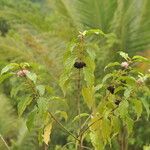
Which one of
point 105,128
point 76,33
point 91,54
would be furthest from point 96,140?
point 76,33

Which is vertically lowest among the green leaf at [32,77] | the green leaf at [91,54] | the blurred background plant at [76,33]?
the blurred background plant at [76,33]

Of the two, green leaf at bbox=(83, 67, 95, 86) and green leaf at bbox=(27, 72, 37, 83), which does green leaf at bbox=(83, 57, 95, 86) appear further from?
green leaf at bbox=(27, 72, 37, 83)

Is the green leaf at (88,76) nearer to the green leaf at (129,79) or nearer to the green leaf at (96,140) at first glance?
the green leaf at (129,79)

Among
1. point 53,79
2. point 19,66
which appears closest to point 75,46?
point 19,66

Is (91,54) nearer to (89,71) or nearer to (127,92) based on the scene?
(89,71)

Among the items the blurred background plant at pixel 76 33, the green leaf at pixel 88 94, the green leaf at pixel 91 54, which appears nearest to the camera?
the green leaf at pixel 91 54

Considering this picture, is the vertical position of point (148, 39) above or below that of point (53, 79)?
above

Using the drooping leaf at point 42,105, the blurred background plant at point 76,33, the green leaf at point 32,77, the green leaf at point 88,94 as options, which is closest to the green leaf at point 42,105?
the drooping leaf at point 42,105

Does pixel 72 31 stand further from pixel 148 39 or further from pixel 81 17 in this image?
pixel 148 39

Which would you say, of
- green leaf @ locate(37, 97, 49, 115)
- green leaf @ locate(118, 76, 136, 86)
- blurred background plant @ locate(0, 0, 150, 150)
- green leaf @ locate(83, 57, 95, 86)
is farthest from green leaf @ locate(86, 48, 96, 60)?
blurred background plant @ locate(0, 0, 150, 150)

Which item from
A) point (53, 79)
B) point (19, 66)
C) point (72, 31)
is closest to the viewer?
point (19, 66)

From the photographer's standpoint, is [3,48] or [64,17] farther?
[64,17]
